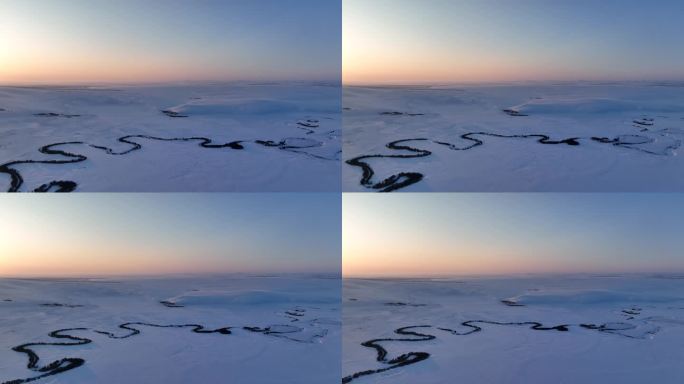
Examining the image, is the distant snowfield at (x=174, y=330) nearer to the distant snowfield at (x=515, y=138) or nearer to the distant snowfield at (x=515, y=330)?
the distant snowfield at (x=515, y=330)

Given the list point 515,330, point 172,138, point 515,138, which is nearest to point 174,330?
point 172,138

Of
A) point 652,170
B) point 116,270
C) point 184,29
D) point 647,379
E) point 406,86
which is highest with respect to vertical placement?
point 184,29

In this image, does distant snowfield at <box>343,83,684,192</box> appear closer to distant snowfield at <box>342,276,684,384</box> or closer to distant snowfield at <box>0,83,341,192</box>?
distant snowfield at <box>0,83,341,192</box>

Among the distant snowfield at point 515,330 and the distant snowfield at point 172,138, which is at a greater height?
the distant snowfield at point 172,138

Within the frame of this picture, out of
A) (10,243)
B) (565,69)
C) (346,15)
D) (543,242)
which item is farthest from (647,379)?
(10,243)

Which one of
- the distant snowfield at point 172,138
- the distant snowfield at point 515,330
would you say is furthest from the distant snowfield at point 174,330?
the distant snowfield at point 172,138

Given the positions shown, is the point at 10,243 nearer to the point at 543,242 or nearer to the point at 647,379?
the point at 543,242

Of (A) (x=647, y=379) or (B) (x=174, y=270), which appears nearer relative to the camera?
(A) (x=647, y=379)
